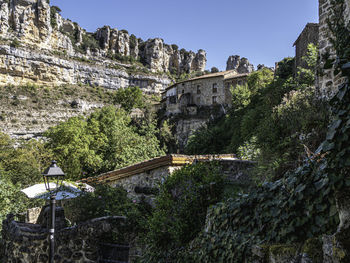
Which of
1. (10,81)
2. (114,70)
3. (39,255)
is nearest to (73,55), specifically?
(114,70)

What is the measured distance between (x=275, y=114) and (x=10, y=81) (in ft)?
208

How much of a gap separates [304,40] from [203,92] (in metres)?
25.3

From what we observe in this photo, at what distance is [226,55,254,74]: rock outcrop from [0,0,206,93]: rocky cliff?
34.6ft

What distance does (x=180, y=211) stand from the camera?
473 cm

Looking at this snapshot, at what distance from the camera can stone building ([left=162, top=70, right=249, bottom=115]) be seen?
40938mm

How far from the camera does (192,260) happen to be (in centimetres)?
380

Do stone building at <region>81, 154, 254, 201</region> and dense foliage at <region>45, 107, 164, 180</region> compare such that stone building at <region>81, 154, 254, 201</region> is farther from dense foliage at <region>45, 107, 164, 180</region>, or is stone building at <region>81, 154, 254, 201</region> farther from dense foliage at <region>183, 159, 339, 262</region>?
dense foliage at <region>45, 107, 164, 180</region>

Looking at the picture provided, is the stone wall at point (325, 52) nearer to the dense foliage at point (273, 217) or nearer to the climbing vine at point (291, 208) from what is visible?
the climbing vine at point (291, 208)

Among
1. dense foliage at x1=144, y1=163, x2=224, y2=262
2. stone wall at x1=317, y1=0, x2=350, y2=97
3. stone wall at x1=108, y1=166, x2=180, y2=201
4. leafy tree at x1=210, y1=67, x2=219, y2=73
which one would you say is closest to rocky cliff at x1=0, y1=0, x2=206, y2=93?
leafy tree at x1=210, y1=67, x2=219, y2=73

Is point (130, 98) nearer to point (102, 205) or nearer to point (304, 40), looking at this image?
point (304, 40)

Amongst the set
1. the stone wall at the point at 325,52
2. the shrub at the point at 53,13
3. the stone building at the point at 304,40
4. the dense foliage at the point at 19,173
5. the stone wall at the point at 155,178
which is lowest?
the dense foliage at the point at 19,173

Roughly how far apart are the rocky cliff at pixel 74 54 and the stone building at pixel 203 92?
33039 mm

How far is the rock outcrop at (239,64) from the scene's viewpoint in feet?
270

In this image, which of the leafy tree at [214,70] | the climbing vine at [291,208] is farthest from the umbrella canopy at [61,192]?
the leafy tree at [214,70]
